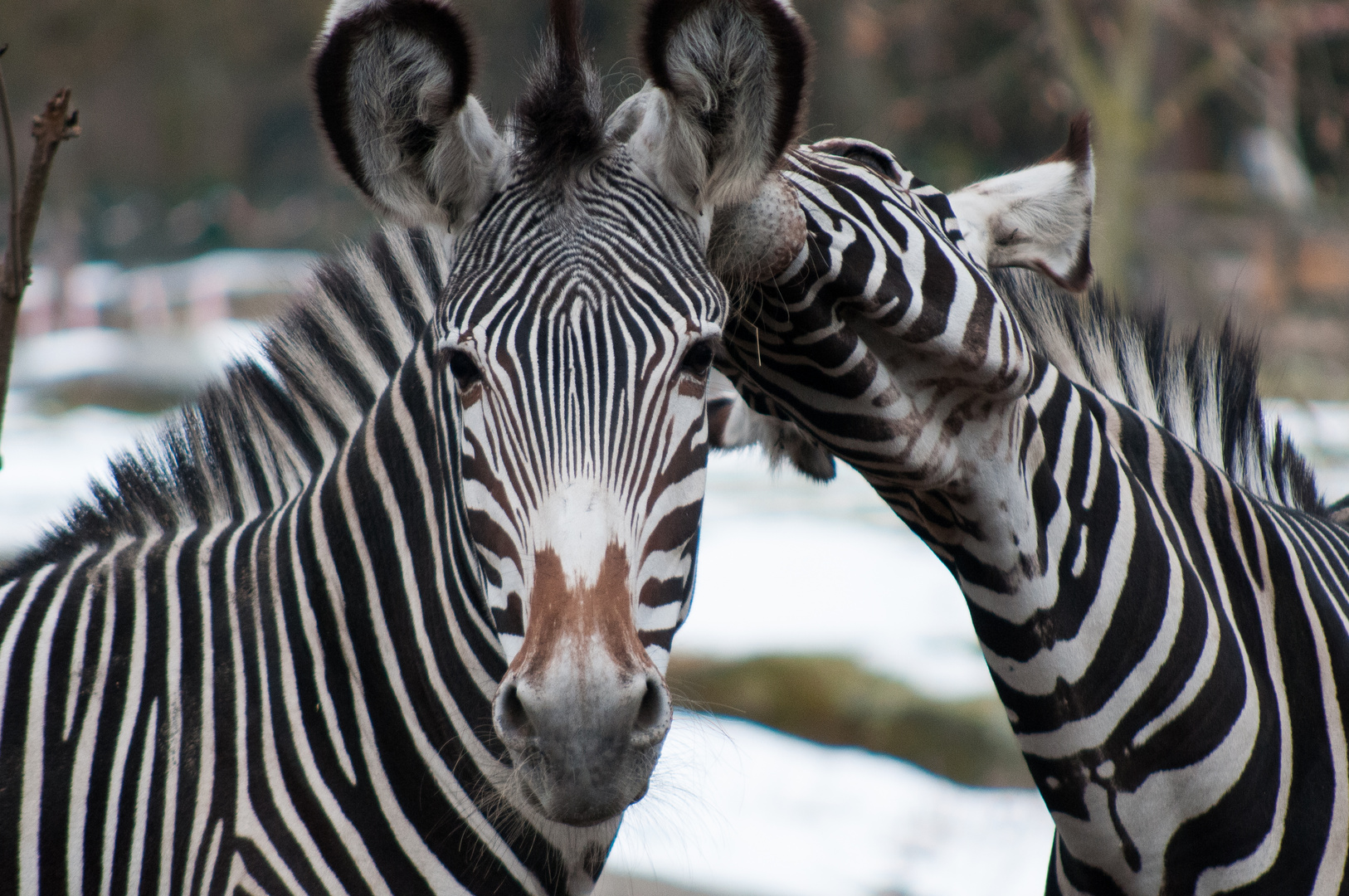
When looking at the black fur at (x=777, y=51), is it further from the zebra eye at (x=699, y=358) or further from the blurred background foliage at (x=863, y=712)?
the blurred background foliage at (x=863, y=712)

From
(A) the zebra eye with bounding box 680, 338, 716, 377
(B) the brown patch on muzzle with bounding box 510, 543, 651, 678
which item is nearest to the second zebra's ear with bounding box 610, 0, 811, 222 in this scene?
(A) the zebra eye with bounding box 680, 338, 716, 377

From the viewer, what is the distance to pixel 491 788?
6.43 feet

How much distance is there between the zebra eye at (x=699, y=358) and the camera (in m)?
1.72

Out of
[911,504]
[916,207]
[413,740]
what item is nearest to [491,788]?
[413,740]

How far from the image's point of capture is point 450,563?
1.98 m

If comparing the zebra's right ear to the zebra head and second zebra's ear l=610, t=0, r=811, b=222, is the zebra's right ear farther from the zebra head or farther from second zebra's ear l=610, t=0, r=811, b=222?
the zebra head

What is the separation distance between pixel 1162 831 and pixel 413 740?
1.45 metres

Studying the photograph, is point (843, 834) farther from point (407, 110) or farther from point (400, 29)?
point (400, 29)

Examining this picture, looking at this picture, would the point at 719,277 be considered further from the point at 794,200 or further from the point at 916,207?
the point at 916,207

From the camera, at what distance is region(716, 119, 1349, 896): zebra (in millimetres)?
1954

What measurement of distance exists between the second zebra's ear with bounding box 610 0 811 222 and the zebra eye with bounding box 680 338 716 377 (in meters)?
0.28

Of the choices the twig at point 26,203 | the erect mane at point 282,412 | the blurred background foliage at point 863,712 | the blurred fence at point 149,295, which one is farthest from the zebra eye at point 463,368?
the blurred fence at point 149,295

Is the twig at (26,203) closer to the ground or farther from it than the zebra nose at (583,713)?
farther from it

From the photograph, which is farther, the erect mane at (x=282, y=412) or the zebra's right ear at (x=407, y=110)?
the erect mane at (x=282, y=412)
